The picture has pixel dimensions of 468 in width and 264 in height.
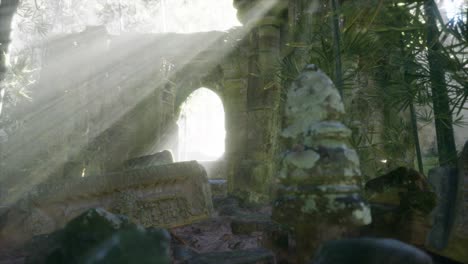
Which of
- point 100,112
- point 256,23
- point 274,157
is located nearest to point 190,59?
point 100,112

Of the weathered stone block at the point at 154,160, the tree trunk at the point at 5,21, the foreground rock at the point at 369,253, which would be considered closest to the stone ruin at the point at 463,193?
the foreground rock at the point at 369,253

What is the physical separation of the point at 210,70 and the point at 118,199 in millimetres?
8492

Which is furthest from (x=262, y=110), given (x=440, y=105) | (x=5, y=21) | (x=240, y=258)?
(x=240, y=258)

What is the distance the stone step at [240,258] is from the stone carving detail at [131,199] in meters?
1.62

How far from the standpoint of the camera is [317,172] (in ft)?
5.93

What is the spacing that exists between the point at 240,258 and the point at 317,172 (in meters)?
0.83

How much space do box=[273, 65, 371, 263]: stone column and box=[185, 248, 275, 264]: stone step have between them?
313mm

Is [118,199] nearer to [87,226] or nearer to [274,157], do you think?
[87,226]

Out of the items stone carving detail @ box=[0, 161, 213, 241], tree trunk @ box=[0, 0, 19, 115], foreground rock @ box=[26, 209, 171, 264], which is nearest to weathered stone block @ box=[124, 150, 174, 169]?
stone carving detail @ box=[0, 161, 213, 241]

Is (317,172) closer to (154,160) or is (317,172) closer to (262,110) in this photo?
(154,160)

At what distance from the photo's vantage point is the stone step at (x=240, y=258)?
2.18 m

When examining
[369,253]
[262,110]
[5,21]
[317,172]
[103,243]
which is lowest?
[103,243]

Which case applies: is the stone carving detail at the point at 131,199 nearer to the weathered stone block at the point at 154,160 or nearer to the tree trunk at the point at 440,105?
the weathered stone block at the point at 154,160

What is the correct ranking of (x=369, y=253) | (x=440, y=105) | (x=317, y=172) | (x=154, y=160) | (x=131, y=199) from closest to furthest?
(x=369, y=253) → (x=317, y=172) → (x=440, y=105) → (x=131, y=199) → (x=154, y=160)
